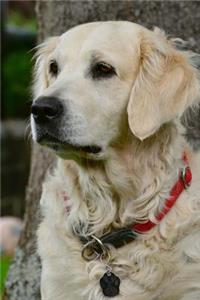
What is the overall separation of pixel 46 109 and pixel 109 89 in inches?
15.7

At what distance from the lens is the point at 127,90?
4523 mm

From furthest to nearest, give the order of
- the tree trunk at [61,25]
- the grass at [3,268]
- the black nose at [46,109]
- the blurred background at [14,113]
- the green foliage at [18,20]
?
the green foliage at [18,20] < the blurred background at [14,113] < the grass at [3,268] < the tree trunk at [61,25] < the black nose at [46,109]

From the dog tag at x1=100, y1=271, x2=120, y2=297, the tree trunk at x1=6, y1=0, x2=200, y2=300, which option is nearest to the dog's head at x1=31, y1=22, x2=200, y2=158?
the dog tag at x1=100, y1=271, x2=120, y2=297

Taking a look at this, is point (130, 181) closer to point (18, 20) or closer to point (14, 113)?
point (14, 113)

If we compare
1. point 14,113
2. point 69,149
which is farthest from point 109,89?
point 14,113

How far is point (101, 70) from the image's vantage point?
4539mm

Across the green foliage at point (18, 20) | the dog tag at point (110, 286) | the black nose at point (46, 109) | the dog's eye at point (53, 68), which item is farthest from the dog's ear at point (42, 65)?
the green foliage at point (18, 20)

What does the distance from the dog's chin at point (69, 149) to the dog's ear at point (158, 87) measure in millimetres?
234

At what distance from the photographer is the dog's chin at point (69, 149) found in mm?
4352

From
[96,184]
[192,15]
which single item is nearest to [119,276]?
[96,184]

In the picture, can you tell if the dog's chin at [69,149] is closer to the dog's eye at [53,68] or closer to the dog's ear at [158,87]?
the dog's ear at [158,87]

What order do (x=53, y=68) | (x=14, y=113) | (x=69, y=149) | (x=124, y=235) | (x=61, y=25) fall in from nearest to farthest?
(x=69, y=149) < (x=124, y=235) < (x=53, y=68) < (x=61, y=25) < (x=14, y=113)

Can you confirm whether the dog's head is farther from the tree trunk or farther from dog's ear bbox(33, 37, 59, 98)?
A: the tree trunk

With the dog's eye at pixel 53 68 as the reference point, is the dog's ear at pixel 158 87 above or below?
above
